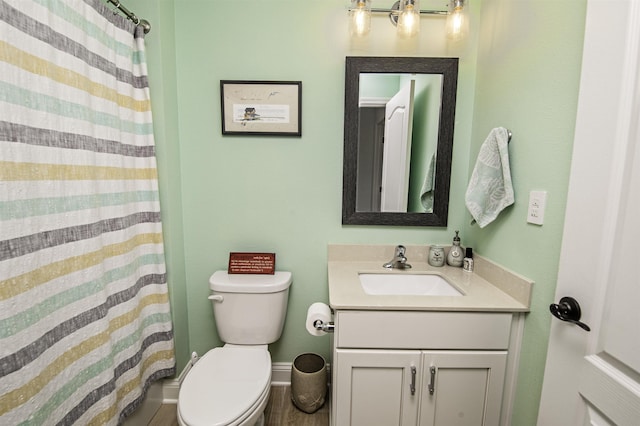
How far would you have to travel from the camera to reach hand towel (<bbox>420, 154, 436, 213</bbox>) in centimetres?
144

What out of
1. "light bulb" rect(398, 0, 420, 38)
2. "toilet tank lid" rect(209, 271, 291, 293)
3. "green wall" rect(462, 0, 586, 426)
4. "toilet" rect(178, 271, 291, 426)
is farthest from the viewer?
"toilet tank lid" rect(209, 271, 291, 293)

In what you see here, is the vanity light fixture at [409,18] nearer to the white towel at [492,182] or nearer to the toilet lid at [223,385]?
the white towel at [492,182]

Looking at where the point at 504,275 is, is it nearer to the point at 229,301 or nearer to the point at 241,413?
the point at 241,413

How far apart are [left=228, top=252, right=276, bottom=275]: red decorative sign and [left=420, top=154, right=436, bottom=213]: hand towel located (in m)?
0.89

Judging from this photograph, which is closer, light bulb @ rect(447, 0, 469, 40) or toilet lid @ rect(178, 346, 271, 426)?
toilet lid @ rect(178, 346, 271, 426)

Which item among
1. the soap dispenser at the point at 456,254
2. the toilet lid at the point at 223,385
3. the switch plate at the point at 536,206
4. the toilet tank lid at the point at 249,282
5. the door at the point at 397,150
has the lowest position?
the toilet lid at the point at 223,385

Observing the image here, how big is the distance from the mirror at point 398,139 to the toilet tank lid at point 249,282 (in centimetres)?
49

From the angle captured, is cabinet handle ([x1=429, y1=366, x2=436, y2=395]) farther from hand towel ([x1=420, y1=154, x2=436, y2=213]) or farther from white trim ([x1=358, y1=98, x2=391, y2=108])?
white trim ([x1=358, y1=98, x2=391, y2=108])

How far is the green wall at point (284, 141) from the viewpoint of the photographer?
124 cm

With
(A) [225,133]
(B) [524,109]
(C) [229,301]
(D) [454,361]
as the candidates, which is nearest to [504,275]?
(D) [454,361]

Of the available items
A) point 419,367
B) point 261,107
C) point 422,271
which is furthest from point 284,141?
point 419,367

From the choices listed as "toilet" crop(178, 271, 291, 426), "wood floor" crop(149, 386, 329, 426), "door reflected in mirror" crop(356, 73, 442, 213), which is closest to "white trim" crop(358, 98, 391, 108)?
"door reflected in mirror" crop(356, 73, 442, 213)

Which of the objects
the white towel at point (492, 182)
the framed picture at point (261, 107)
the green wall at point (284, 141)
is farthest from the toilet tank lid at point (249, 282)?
the white towel at point (492, 182)

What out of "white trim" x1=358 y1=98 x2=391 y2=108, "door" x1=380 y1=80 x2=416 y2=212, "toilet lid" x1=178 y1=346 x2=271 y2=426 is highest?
"white trim" x1=358 y1=98 x2=391 y2=108
